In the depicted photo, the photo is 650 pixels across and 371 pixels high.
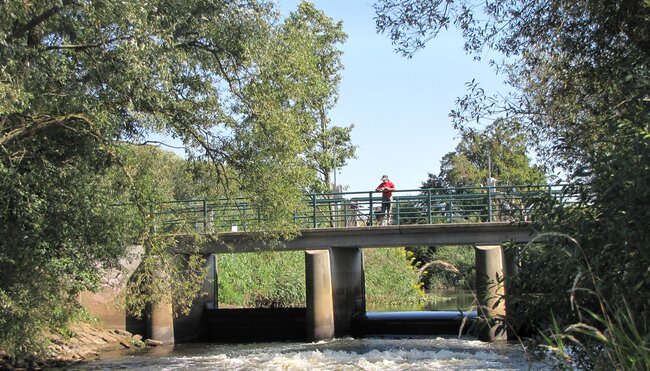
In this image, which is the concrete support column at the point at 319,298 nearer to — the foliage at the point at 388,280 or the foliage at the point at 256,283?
the foliage at the point at 256,283

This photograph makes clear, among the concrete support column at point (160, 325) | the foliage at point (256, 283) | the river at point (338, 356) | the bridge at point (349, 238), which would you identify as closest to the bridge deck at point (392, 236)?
the bridge at point (349, 238)

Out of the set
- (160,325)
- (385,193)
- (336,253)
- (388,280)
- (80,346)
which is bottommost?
(80,346)

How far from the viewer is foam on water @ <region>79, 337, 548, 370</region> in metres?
18.9

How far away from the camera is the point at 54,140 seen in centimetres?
1364

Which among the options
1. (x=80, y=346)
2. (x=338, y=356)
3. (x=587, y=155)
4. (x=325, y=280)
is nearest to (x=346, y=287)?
(x=325, y=280)

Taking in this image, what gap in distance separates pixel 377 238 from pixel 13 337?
41.9 ft

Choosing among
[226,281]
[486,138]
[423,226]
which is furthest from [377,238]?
[486,138]

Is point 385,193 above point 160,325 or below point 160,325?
above

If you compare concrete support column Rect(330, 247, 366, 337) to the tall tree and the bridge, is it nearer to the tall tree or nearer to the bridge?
the bridge

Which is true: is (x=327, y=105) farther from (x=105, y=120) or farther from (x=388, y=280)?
(x=105, y=120)

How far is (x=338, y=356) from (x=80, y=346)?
789cm

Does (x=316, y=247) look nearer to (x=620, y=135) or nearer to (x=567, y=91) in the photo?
(x=567, y=91)

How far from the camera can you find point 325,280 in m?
25.2

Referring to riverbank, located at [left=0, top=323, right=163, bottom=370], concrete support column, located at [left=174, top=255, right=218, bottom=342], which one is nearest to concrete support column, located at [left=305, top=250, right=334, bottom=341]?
concrete support column, located at [left=174, top=255, right=218, bottom=342]
